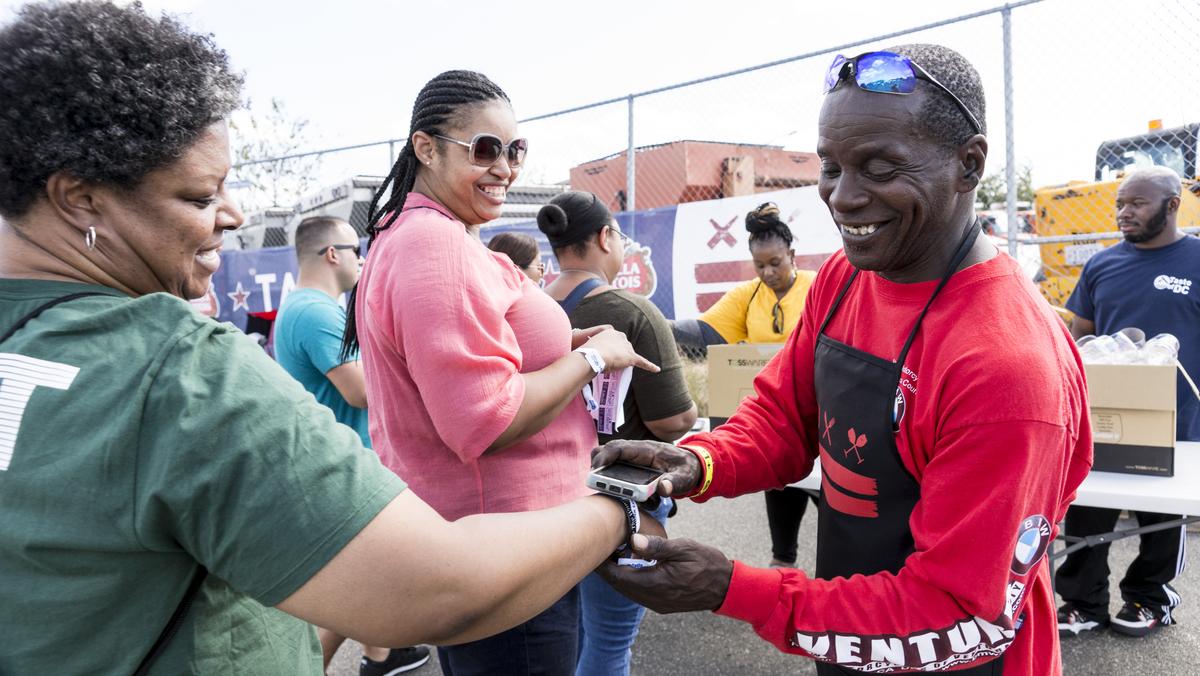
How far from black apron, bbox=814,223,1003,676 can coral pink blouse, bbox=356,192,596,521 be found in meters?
0.67

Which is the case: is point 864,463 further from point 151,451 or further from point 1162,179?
point 1162,179

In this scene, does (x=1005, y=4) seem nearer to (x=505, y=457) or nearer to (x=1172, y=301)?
(x=1172, y=301)

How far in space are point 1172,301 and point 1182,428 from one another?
0.70m

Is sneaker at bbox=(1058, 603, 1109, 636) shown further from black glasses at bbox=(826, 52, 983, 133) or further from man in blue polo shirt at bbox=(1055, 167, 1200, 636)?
black glasses at bbox=(826, 52, 983, 133)

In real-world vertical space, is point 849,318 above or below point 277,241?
below

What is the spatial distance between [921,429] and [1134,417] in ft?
6.35

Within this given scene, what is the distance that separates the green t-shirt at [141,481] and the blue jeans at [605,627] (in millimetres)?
1678

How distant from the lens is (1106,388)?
8.69 ft

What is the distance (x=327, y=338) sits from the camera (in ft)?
10.3

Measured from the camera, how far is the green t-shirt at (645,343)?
2.61 meters

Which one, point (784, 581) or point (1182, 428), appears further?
point (1182, 428)

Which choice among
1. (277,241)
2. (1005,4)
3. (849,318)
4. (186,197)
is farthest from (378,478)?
(277,241)

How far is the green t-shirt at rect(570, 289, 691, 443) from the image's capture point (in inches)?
103

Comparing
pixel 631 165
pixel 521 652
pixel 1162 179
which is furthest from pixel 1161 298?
pixel 521 652
